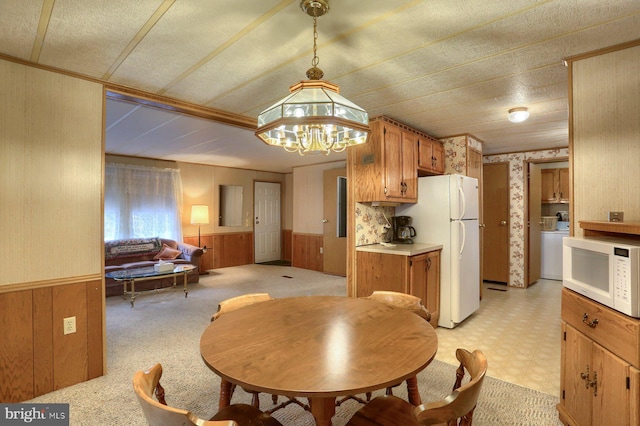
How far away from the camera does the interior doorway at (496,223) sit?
17.5ft

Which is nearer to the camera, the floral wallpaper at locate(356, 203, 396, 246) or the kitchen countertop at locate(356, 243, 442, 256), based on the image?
the kitchen countertop at locate(356, 243, 442, 256)

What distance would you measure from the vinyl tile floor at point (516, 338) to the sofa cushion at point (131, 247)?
4.89 meters

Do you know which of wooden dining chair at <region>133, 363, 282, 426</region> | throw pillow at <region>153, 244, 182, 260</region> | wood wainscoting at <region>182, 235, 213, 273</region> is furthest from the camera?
wood wainscoting at <region>182, 235, 213, 273</region>

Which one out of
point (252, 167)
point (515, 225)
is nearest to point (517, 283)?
point (515, 225)

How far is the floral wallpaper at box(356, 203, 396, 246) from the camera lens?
11.3ft

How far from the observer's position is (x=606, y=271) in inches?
58.5

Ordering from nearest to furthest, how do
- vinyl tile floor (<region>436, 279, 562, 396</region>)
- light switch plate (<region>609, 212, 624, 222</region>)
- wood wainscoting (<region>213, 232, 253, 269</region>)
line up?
light switch plate (<region>609, 212, 624, 222</region>), vinyl tile floor (<region>436, 279, 562, 396</region>), wood wainscoting (<region>213, 232, 253, 269</region>)

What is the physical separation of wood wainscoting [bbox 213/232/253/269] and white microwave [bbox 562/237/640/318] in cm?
632

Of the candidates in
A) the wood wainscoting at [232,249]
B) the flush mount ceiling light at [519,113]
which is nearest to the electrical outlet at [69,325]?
the flush mount ceiling light at [519,113]

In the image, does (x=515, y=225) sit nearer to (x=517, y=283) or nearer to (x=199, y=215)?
(x=517, y=283)

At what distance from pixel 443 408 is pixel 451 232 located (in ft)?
9.01

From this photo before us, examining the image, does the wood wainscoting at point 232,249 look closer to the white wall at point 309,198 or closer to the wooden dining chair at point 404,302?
the white wall at point 309,198

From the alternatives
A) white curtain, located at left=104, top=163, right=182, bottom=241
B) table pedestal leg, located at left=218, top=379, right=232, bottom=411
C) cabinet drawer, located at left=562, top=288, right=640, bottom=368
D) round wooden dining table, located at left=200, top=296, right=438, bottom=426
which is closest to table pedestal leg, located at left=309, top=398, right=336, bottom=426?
round wooden dining table, located at left=200, top=296, right=438, bottom=426

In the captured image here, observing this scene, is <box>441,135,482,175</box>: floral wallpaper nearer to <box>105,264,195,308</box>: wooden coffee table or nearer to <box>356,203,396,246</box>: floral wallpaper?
<box>356,203,396,246</box>: floral wallpaper
